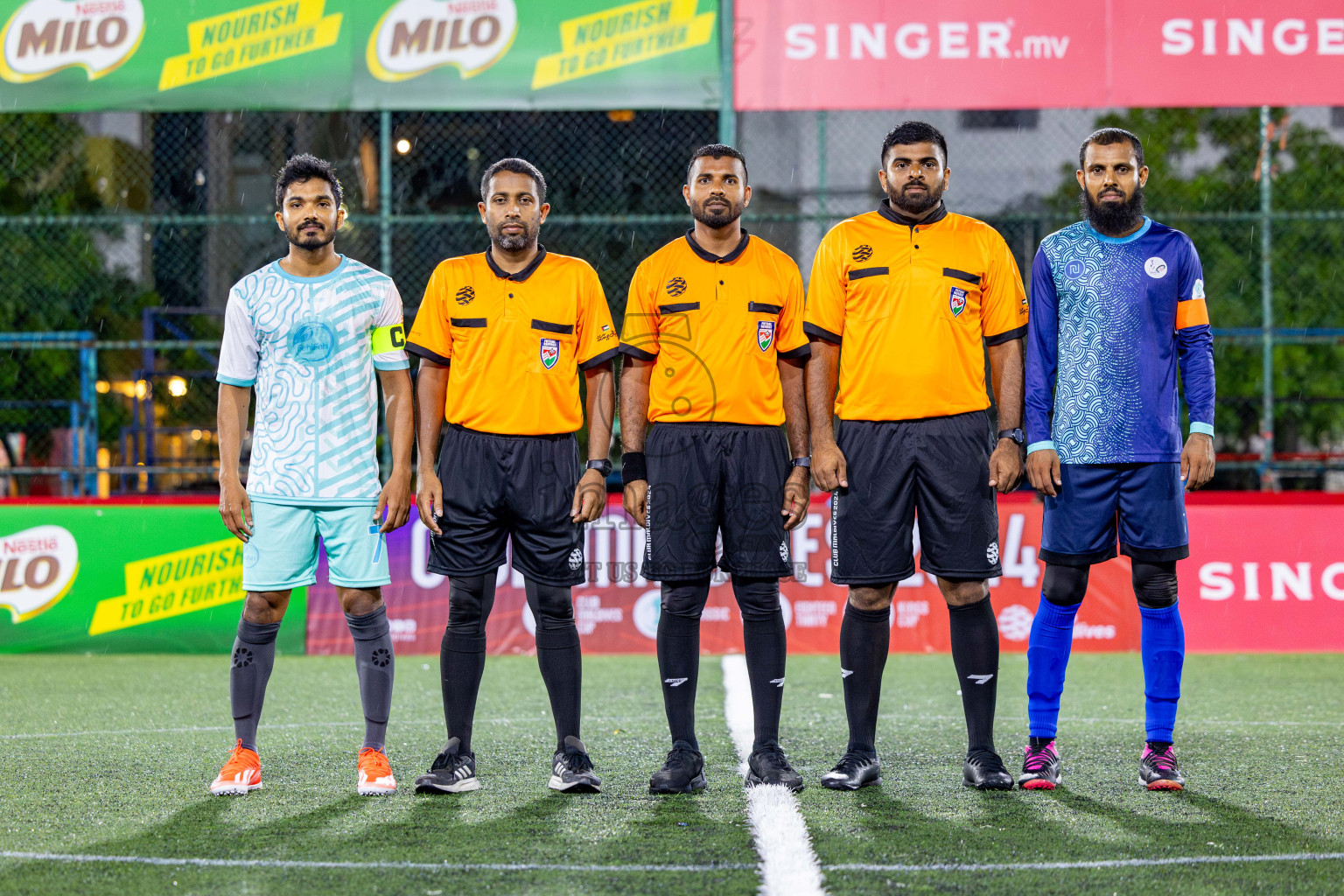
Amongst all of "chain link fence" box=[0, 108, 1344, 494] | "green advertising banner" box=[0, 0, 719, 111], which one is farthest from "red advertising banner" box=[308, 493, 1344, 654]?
"chain link fence" box=[0, 108, 1344, 494]

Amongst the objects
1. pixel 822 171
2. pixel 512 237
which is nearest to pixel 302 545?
pixel 512 237

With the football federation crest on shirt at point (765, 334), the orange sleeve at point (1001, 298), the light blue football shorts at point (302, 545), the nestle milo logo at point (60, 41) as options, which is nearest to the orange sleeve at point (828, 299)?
the football federation crest on shirt at point (765, 334)

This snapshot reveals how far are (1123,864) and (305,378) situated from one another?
2.84 meters

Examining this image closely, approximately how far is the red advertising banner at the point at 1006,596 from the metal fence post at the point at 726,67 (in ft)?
8.47

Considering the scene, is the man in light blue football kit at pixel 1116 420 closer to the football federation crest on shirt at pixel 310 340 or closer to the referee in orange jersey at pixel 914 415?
the referee in orange jersey at pixel 914 415

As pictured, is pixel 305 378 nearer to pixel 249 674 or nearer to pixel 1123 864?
pixel 249 674

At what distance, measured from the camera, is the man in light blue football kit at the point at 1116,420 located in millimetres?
4309

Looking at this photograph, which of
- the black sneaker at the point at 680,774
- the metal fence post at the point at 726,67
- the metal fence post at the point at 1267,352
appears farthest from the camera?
the metal fence post at the point at 1267,352

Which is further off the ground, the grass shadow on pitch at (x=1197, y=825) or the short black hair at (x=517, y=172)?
the short black hair at (x=517, y=172)

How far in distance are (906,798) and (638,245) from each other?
17.0 metres

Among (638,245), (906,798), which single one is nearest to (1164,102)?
(906,798)

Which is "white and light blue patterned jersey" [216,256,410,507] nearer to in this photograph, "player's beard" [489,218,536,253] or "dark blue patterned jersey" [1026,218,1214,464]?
"player's beard" [489,218,536,253]

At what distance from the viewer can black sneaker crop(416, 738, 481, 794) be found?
4.20 meters

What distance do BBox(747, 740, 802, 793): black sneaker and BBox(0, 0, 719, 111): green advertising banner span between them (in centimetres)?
562
